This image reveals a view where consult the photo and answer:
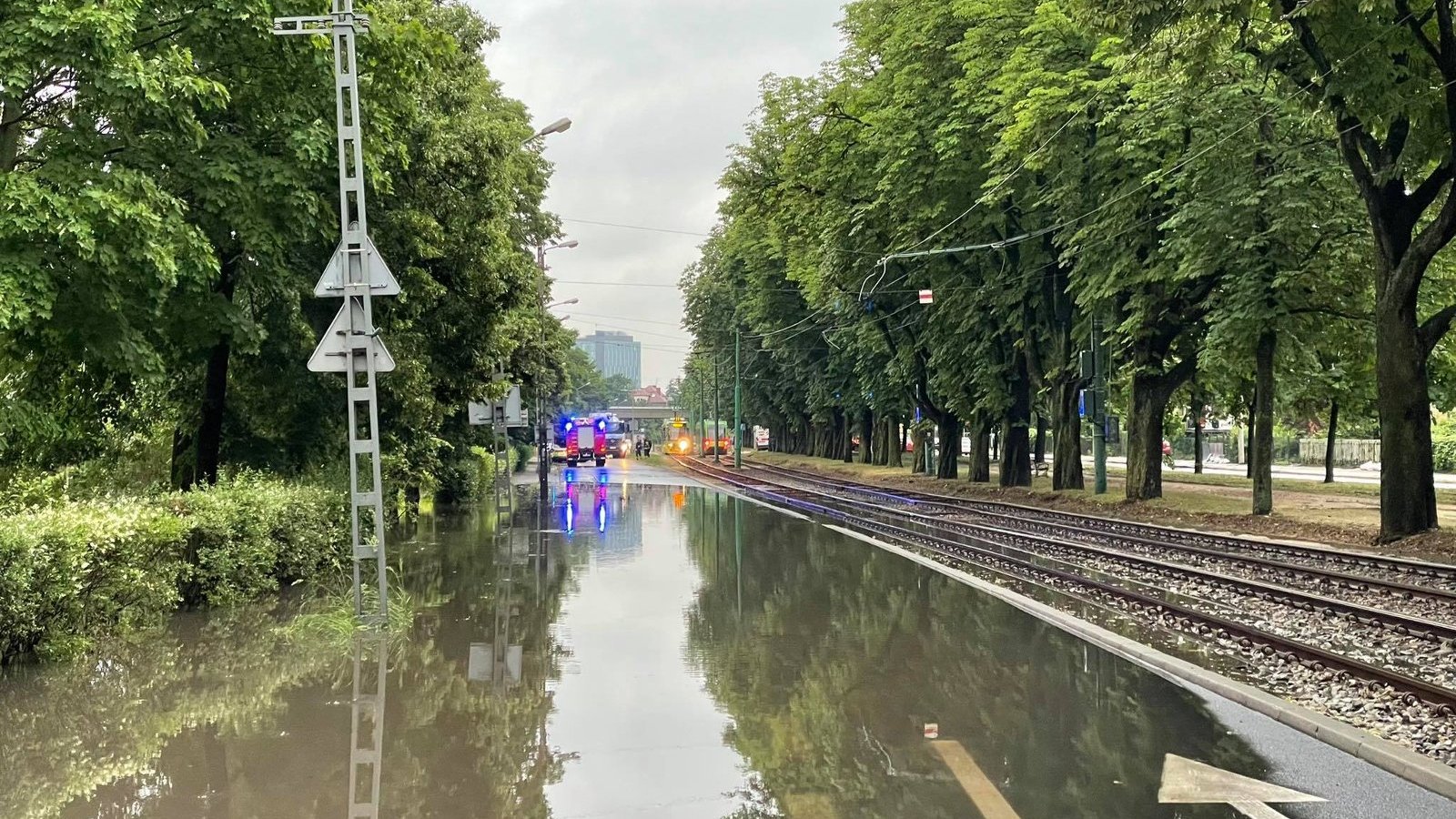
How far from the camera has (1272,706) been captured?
7387 mm

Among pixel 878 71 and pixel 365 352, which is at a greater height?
pixel 878 71

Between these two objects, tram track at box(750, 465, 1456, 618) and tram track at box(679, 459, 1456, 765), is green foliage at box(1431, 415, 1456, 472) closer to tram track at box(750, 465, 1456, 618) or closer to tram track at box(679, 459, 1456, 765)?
tram track at box(750, 465, 1456, 618)

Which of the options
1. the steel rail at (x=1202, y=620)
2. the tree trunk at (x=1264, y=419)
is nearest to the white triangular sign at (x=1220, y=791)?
the steel rail at (x=1202, y=620)

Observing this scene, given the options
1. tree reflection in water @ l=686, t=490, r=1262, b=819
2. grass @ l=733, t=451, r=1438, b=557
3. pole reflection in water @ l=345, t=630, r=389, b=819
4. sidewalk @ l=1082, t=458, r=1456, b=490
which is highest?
pole reflection in water @ l=345, t=630, r=389, b=819

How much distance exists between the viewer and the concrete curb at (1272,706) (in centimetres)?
594

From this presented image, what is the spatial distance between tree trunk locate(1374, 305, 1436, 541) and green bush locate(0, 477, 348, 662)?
50.0ft

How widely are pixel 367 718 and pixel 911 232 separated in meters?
24.3

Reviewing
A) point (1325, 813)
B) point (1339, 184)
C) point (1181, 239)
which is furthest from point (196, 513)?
point (1339, 184)

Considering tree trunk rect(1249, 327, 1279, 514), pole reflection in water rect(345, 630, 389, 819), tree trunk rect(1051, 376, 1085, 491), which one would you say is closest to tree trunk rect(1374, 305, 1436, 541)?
tree trunk rect(1249, 327, 1279, 514)

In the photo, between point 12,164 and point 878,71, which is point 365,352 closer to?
point 12,164

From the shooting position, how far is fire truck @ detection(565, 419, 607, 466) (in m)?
73.7

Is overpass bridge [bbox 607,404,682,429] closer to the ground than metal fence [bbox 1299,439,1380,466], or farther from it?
farther from it

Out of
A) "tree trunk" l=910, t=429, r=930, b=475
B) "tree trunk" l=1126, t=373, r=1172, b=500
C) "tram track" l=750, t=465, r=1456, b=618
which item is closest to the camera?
"tram track" l=750, t=465, r=1456, b=618

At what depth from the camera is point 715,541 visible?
2020cm
